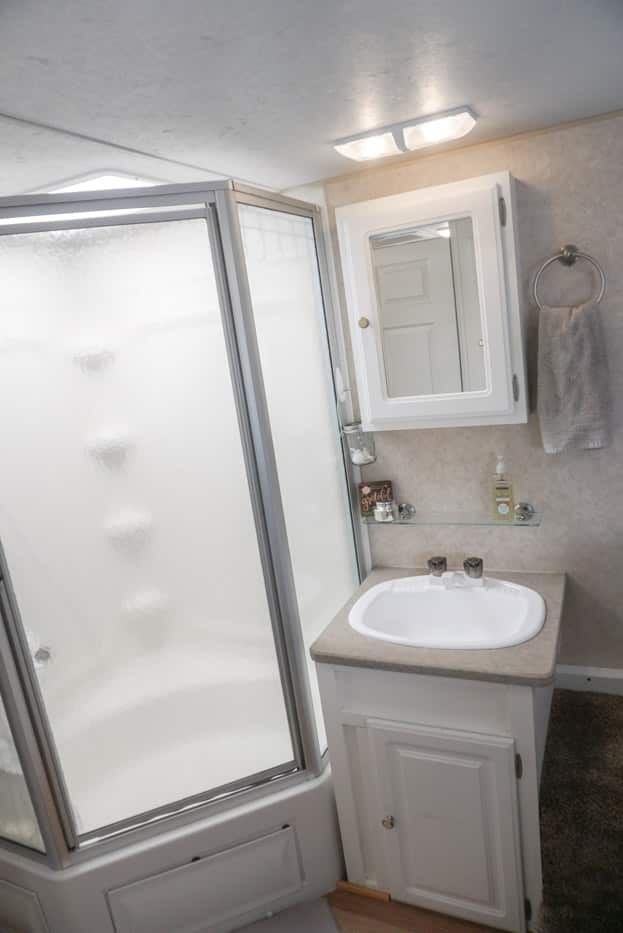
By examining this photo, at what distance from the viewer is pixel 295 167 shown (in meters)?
1.85

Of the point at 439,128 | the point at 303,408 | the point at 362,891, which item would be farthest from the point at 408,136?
the point at 362,891

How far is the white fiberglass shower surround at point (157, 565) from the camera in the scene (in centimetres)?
157

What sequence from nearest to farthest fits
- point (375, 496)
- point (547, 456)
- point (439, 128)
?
1. point (439, 128)
2. point (547, 456)
3. point (375, 496)

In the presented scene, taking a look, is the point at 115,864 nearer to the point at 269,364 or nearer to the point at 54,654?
the point at 54,654

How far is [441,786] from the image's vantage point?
5.46ft

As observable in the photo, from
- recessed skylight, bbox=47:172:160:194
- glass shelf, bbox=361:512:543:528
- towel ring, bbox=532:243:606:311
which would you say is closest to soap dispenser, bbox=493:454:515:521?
glass shelf, bbox=361:512:543:528

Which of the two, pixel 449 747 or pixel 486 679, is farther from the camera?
pixel 449 747

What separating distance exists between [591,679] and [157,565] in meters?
1.49

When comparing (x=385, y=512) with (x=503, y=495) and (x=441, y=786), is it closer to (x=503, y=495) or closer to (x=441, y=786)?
(x=503, y=495)

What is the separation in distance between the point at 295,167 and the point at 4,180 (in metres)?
0.80

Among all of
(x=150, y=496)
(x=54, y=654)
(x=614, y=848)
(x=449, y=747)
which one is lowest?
(x=614, y=848)

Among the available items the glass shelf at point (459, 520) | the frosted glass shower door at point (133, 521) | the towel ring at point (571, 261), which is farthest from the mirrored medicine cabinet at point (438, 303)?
the frosted glass shower door at point (133, 521)

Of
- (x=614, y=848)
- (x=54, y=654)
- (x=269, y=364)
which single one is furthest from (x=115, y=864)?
(x=269, y=364)

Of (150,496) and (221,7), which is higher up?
(221,7)
